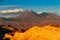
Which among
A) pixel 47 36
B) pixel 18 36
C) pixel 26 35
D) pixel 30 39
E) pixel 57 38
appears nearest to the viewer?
pixel 57 38

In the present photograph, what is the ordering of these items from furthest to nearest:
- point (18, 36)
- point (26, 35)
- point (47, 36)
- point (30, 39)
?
point (18, 36)
point (26, 35)
point (30, 39)
point (47, 36)

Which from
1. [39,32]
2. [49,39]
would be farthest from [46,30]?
[49,39]

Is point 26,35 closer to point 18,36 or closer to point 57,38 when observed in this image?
point 18,36

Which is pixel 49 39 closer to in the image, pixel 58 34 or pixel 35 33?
pixel 58 34

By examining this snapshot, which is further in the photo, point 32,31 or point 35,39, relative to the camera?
point 32,31

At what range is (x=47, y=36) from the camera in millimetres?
110438

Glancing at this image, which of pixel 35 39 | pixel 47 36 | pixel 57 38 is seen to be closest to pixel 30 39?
pixel 35 39

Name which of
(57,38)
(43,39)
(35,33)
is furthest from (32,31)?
(57,38)

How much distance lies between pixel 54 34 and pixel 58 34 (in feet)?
7.23

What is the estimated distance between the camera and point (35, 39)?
374 feet

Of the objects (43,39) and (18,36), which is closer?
(43,39)

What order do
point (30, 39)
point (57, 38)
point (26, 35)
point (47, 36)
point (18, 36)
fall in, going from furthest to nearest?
point (18, 36), point (26, 35), point (30, 39), point (47, 36), point (57, 38)

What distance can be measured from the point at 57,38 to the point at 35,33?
778 inches

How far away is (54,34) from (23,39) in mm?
24533
